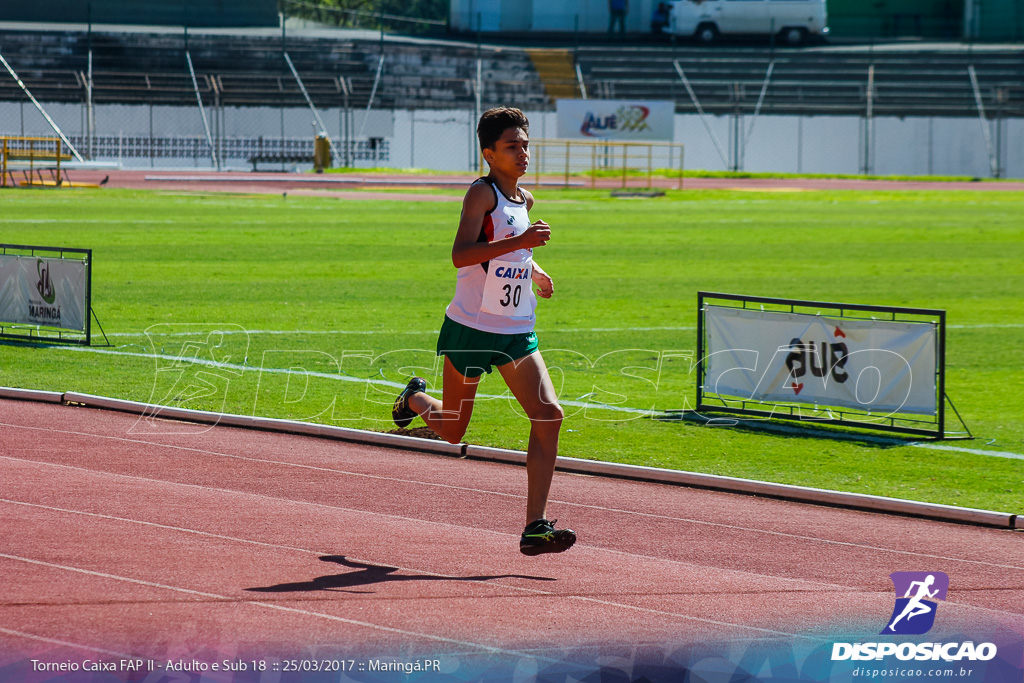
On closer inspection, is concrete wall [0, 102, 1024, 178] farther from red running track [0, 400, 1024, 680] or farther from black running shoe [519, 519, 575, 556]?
black running shoe [519, 519, 575, 556]

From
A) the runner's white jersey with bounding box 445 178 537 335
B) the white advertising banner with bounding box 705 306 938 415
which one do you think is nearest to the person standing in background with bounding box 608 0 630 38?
the white advertising banner with bounding box 705 306 938 415

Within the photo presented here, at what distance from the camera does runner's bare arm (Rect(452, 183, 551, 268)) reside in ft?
18.7

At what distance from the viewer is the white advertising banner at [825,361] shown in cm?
935

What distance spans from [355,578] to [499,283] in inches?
62.6

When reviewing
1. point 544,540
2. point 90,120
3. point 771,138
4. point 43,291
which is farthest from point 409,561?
point 771,138

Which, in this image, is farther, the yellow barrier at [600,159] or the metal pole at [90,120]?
the yellow barrier at [600,159]

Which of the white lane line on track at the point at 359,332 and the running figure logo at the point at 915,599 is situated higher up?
the white lane line on track at the point at 359,332

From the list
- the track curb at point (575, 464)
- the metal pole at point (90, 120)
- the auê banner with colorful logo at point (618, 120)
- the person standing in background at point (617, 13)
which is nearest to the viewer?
the track curb at point (575, 464)

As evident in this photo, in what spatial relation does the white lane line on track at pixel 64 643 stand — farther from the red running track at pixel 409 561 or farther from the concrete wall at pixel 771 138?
the concrete wall at pixel 771 138

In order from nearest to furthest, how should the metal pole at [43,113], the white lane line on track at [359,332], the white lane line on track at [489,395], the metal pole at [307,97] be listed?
the white lane line on track at [489,395] → the white lane line on track at [359,332] → the metal pole at [43,113] → the metal pole at [307,97]

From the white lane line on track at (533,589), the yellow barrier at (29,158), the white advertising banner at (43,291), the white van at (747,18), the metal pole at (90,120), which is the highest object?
the white van at (747,18)

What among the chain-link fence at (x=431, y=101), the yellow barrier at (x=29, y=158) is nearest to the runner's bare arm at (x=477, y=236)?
the yellow barrier at (x=29, y=158)

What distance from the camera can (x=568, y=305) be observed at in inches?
639

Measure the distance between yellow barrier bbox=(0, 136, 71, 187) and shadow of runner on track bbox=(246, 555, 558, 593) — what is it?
30.5m
